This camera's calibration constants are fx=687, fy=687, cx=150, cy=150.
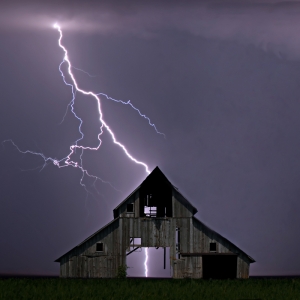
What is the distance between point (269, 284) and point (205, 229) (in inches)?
439

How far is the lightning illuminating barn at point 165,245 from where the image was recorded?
158 feet

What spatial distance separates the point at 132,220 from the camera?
4875cm

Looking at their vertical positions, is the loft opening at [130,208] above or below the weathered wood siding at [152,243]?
above

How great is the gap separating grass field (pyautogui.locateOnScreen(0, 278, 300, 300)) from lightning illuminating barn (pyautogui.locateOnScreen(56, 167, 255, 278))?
31.1 ft

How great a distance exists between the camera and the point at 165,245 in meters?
48.3

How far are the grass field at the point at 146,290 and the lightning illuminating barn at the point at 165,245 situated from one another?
31.1ft

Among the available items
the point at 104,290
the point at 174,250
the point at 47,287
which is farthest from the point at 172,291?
the point at 174,250

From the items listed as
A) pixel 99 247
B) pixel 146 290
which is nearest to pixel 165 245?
pixel 99 247

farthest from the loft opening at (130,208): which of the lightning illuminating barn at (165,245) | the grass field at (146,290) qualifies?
the grass field at (146,290)

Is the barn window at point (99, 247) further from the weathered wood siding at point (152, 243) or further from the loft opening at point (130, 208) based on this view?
the loft opening at point (130, 208)

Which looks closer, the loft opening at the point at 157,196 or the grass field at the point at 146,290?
the grass field at the point at 146,290

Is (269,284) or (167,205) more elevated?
(167,205)

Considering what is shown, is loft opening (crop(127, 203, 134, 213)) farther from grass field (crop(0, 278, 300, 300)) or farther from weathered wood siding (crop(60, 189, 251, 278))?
grass field (crop(0, 278, 300, 300))

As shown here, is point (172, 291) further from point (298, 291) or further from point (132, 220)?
point (132, 220)
